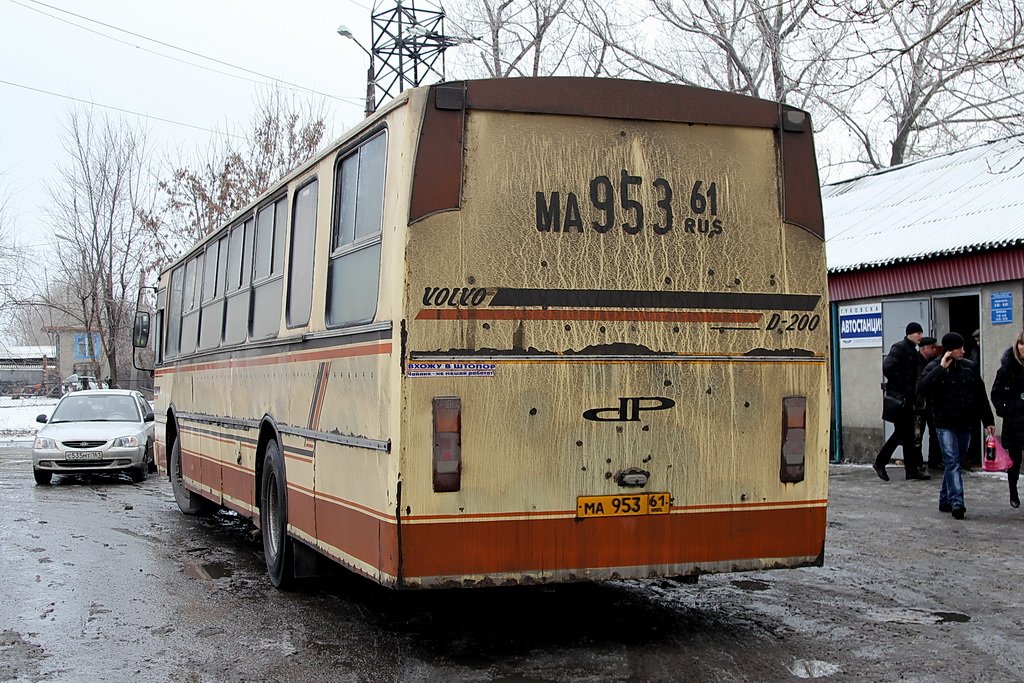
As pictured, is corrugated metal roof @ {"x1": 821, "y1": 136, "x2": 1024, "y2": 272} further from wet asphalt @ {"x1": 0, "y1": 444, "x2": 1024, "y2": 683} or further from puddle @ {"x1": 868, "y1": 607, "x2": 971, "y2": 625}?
puddle @ {"x1": 868, "y1": 607, "x2": 971, "y2": 625}

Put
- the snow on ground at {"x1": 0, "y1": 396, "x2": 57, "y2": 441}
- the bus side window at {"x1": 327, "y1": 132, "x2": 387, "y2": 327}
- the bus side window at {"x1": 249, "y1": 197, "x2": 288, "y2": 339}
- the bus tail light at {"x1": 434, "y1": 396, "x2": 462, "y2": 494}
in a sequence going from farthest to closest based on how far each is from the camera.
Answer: the snow on ground at {"x1": 0, "y1": 396, "x2": 57, "y2": 441} < the bus side window at {"x1": 249, "y1": 197, "x2": 288, "y2": 339} < the bus side window at {"x1": 327, "y1": 132, "x2": 387, "y2": 327} < the bus tail light at {"x1": 434, "y1": 396, "x2": 462, "y2": 494}

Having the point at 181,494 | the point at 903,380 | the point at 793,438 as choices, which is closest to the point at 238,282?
the point at 181,494

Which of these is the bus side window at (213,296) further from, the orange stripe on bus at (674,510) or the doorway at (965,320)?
the doorway at (965,320)

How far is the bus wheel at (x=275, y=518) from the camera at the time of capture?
8.24 m

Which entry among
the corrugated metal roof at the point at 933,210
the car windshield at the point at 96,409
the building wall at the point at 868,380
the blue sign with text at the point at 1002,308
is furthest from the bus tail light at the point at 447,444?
the car windshield at the point at 96,409

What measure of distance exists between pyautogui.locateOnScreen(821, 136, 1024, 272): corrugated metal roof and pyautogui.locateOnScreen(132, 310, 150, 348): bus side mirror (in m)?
9.01

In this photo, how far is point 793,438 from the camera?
6.54 metres

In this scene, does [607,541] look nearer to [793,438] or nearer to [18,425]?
[793,438]

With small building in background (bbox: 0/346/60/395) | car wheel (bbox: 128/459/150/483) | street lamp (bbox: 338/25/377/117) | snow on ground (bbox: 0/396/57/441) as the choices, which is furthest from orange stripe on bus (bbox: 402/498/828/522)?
small building in background (bbox: 0/346/60/395)

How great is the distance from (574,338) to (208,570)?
4.73m

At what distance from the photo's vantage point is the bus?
19.4 feet

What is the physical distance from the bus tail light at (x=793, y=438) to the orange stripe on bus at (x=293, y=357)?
7.74ft

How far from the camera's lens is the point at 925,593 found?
7.99m

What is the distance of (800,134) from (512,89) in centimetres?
182
